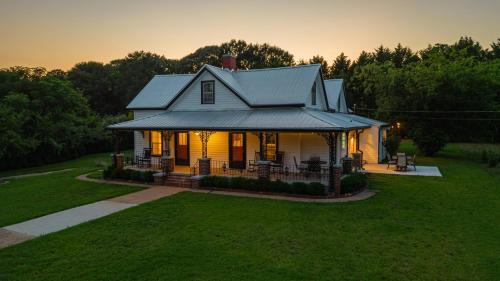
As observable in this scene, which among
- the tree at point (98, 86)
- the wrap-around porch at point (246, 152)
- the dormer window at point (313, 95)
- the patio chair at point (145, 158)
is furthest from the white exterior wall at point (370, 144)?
the tree at point (98, 86)

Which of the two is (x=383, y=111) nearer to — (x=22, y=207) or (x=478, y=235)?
(x=478, y=235)

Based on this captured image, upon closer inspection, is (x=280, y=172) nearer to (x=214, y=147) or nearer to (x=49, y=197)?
(x=214, y=147)

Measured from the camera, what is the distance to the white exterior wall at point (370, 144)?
24.1 meters

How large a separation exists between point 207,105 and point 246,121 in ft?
14.3

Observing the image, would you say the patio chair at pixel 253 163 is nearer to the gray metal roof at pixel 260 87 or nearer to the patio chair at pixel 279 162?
the patio chair at pixel 279 162

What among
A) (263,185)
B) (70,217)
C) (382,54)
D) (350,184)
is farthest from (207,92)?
(382,54)

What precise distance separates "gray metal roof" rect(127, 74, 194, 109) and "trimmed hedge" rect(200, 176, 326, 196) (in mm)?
8397

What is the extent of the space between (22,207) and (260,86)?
1364cm

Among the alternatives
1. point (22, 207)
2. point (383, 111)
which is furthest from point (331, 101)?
point (22, 207)

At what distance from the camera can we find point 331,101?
Answer: 24.7 m

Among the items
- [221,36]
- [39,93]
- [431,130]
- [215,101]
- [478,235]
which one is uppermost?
[221,36]

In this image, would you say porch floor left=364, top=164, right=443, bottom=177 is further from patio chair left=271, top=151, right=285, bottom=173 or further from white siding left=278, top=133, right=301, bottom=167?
patio chair left=271, top=151, right=285, bottom=173

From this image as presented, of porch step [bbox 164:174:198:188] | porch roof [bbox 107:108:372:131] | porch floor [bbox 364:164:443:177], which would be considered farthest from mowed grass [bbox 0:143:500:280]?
porch floor [bbox 364:164:443:177]

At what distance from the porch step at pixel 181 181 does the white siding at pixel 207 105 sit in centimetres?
538
